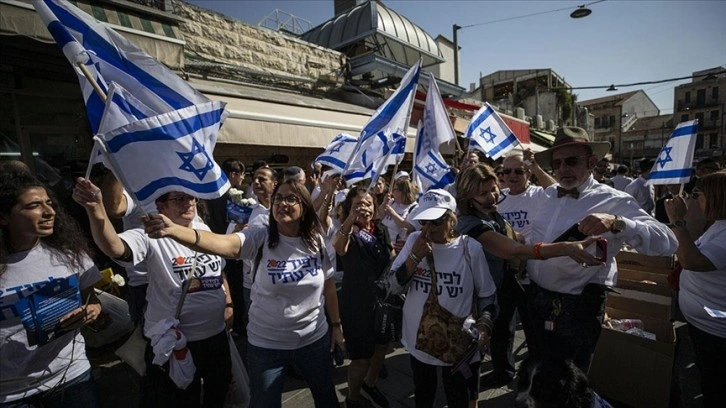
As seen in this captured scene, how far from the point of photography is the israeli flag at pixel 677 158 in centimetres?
317

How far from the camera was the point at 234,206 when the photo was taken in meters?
3.92

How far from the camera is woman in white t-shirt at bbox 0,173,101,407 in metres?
1.74

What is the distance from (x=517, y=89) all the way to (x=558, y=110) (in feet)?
12.3

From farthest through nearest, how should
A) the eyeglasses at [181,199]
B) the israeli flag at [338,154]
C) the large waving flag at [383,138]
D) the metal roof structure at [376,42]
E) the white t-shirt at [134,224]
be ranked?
the metal roof structure at [376,42] < the israeli flag at [338,154] < the large waving flag at [383,138] < the white t-shirt at [134,224] < the eyeglasses at [181,199]

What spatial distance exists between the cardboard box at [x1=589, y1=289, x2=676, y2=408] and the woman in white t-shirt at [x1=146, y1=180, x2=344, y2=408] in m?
2.35

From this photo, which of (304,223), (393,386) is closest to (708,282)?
(393,386)

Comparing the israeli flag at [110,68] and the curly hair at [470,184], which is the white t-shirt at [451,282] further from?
the israeli flag at [110,68]

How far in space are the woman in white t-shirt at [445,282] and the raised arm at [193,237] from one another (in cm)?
109

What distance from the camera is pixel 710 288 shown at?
7.75ft

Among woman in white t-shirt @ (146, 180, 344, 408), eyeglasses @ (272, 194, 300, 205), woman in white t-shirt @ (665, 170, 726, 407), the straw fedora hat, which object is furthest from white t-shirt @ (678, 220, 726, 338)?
eyeglasses @ (272, 194, 300, 205)

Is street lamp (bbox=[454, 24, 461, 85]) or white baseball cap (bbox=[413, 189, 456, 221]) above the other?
street lamp (bbox=[454, 24, 461, 85])

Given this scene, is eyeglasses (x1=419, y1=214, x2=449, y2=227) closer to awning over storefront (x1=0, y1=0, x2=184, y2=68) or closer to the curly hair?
the curly hair

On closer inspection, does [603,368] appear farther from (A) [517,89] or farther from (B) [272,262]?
(A) [517,89]

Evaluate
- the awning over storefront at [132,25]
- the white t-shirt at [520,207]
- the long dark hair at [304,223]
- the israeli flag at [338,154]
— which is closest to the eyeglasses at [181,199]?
the long dark hair at [304,223]
